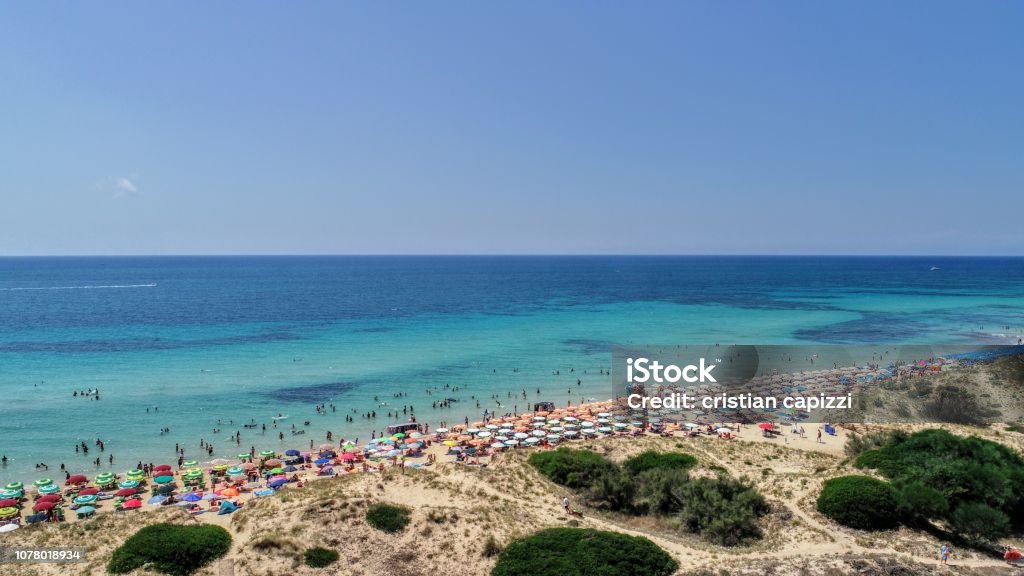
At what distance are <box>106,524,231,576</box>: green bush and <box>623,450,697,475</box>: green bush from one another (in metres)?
18.2

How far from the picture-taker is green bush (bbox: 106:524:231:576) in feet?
62.3

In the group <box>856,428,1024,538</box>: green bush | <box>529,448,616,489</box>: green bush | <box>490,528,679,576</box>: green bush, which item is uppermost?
<box>856,428,1024,538</box>: green bush

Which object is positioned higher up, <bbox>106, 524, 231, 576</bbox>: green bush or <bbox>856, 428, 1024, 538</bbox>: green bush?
<bbox>856, 428, 1024, 538</bbox>: green bush

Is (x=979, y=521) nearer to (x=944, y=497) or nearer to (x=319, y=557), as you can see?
(x=944, y=497)

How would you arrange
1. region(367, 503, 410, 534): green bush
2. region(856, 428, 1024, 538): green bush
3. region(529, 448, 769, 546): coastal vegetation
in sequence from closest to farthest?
region(367, 503, 410, 534): green bush < region(856, 428, 1024, 538): green bush < region(529, 448, 769, 546): coastal vegetation

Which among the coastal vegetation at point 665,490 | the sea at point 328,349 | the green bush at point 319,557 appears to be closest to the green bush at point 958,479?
the coastal vegetation at point 665,490

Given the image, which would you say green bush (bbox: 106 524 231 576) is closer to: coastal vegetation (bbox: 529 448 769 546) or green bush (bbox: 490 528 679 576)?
green bush (bbox: 490 528 679 576)

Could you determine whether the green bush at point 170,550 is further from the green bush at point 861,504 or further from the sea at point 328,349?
the green bush at point 861,504

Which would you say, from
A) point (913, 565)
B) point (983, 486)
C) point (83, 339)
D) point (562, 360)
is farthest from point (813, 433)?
point (83, 339)

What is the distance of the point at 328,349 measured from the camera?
2687 inches

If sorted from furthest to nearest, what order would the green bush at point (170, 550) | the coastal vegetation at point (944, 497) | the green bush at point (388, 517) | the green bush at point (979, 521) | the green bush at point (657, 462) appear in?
the green bush at point (657, 462)
the green bush at point (388, 517)
the coastal vegetation at point (944, 497)
the green bush at point (979, 521)
the green bush at point (170, 550)

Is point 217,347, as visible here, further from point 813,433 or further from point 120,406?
point 813,433

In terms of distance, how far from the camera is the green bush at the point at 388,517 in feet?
71.1

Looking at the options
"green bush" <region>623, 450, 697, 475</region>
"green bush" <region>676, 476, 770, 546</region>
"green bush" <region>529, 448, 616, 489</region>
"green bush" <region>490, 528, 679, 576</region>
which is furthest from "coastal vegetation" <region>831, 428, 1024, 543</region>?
"green bush" <region>529, 448, 616, 489</region>
